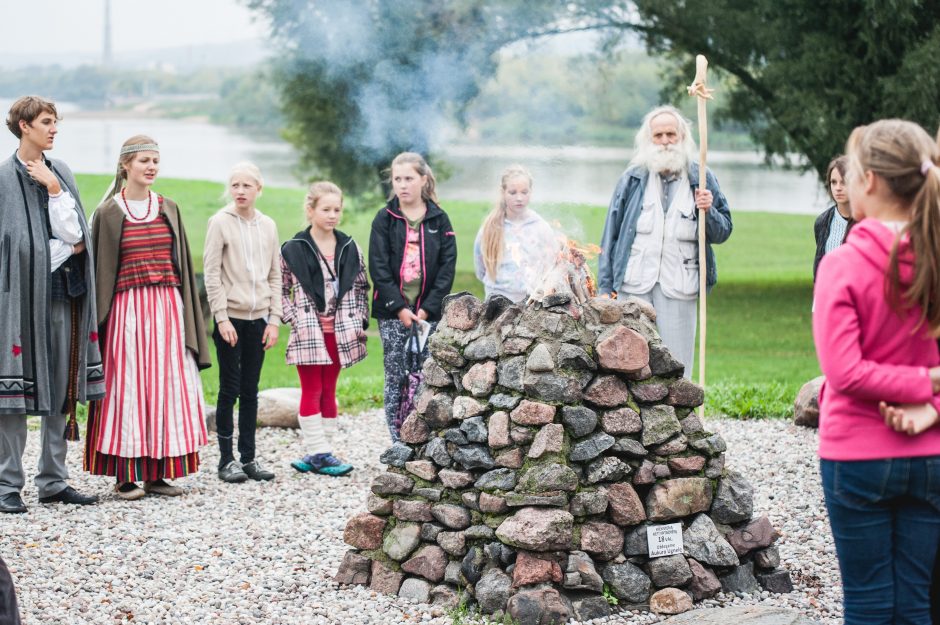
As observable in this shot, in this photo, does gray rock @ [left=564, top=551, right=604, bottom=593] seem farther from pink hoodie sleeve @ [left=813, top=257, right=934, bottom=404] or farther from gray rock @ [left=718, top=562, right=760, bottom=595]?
pink hoodie sleeve @ [left=813, top=257, right=934, bottom=404]

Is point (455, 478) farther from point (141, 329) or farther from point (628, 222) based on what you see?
point (141, 329)

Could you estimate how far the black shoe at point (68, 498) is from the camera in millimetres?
6105

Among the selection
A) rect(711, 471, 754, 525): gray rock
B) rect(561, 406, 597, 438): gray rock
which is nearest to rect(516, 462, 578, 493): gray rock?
rect(561, 406, 597, 438): gray rock

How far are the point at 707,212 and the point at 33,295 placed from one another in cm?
380

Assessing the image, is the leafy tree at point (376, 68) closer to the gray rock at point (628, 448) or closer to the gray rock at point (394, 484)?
the gray rock at point (394, 484)

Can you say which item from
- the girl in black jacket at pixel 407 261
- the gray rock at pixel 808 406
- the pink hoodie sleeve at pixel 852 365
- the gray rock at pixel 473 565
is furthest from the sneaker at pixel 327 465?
the pink hoodie sleeve at pixel 852 365

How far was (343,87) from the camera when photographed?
16.0 metres

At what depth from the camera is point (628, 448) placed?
4.52 m

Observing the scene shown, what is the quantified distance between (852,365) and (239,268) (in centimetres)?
446

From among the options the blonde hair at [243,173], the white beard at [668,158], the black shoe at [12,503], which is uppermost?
the white beard at [668,158]

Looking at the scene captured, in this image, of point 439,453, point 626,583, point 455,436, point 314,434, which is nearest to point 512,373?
point 455,436

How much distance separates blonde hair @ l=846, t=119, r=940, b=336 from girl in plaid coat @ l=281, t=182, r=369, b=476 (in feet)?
13.9

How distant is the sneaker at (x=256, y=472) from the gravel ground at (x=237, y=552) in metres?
0.08

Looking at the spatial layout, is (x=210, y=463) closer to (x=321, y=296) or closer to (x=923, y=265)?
(x=321, y=296)
